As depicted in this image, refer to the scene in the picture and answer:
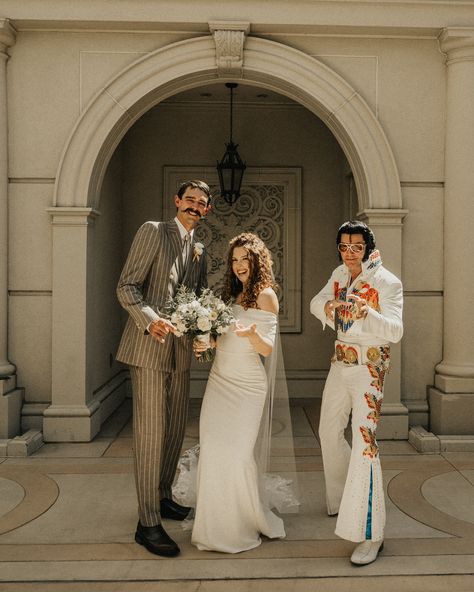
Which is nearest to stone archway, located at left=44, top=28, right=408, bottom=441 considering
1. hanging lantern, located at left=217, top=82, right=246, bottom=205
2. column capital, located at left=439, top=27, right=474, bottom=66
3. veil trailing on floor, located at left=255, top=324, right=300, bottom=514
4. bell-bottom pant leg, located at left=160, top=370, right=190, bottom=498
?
column capital, located at left=439, top=27, right=474, bottom=66

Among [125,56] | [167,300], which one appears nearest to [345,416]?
[167,300]

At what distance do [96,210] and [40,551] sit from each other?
3.45m

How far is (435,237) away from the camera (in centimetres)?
620

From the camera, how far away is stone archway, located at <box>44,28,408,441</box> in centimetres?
602

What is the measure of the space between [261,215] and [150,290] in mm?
4691

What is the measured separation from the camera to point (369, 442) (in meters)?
3.65

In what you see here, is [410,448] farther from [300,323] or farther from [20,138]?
[20,138]

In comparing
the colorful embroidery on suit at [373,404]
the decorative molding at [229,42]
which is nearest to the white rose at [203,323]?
the colorful embroidery on suit at [373,404]

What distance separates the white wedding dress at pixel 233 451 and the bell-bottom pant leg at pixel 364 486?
0.55 m

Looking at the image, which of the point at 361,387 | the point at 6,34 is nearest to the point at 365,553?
the point at 361,387

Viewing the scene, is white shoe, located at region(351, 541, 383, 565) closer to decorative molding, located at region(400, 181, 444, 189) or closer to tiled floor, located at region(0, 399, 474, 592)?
tiled floor, located at region(0, 399, 474, 592)

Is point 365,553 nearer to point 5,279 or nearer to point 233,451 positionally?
point 233,451

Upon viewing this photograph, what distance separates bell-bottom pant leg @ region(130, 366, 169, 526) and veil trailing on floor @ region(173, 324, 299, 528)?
0.50 meters

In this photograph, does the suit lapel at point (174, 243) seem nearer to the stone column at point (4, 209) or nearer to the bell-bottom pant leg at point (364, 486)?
the bell-bottom pant leg at point (364, 486)
